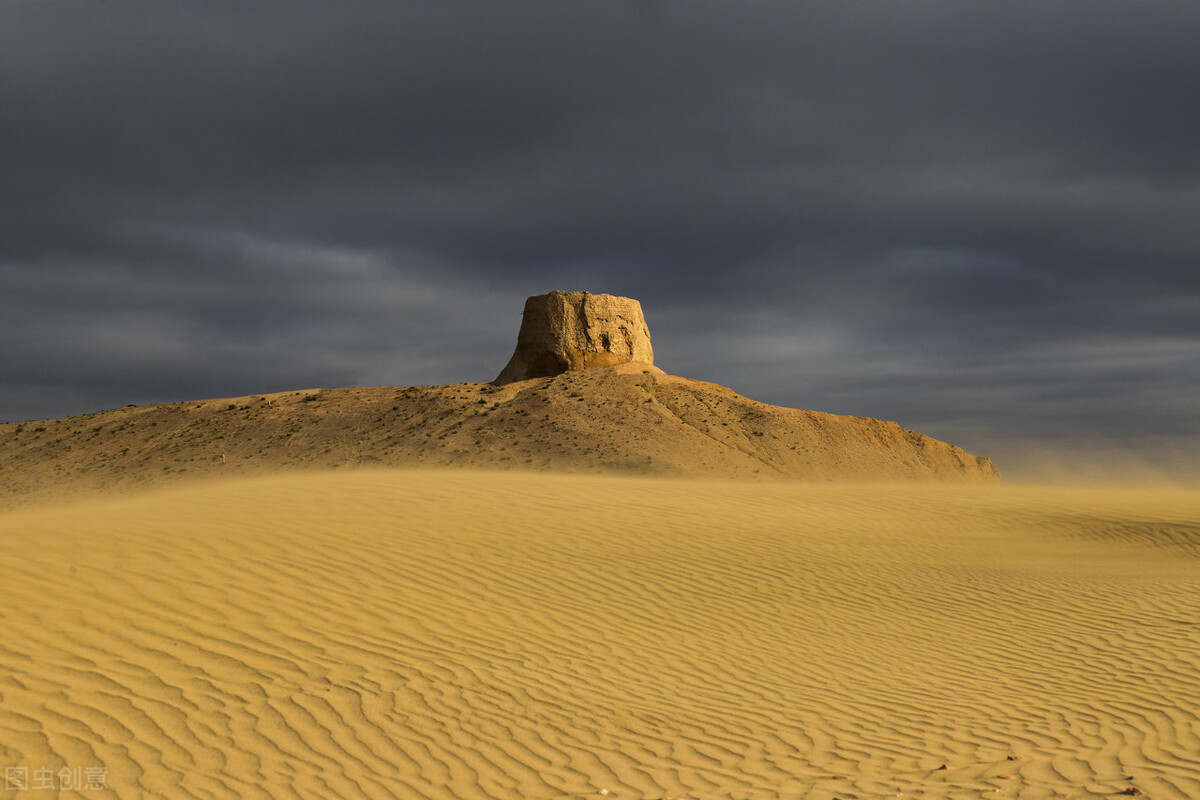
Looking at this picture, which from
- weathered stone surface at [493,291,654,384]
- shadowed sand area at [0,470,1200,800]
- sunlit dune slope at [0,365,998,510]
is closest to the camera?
shadowed sand area at [0,470,1200,800]

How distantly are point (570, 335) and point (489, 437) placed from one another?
9.45 metres

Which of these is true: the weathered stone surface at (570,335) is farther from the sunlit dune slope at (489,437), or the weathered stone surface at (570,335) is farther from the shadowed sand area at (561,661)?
the shadowed sand area at (561,661)

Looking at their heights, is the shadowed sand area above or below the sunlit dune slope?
below

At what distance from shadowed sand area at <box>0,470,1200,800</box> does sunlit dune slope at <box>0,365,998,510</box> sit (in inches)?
831

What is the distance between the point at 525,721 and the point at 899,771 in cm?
274

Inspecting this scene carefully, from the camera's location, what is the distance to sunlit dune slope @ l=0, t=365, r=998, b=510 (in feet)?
117

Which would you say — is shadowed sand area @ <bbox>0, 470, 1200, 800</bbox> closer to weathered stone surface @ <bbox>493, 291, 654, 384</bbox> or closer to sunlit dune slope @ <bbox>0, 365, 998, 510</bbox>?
sunlit dune slope @ <bbox>0, 365, 998, 510</bbox>

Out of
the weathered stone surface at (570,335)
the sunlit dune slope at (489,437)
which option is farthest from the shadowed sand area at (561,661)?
the weathered stone surface at (570,335)

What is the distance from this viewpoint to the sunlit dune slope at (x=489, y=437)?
3566 cm

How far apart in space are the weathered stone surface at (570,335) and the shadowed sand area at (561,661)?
29.6m

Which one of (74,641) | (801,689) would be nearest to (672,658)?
(801,689)

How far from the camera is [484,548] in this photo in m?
11.9

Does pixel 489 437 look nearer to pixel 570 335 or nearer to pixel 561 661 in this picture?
pixel 570 335

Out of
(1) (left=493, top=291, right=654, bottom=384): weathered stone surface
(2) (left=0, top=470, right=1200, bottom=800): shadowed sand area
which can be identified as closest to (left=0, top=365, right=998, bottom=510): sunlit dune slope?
(1) (left=493, top=291, right=654, bottom=384): weathered stone surface
